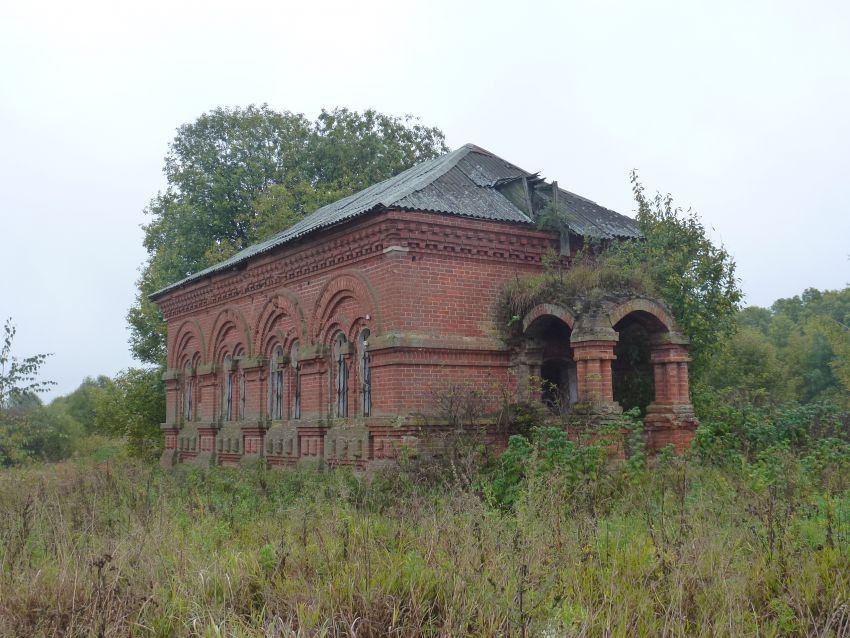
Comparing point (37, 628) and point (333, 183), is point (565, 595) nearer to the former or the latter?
point (37, 628)

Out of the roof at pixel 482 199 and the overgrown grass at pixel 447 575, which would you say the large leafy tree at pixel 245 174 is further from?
the overgrown grass at pixel 447 575

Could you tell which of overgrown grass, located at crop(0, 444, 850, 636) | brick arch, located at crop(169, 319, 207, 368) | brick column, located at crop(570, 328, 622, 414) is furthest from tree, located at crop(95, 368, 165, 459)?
overgrown grass, located at crop(0, 444, 850, 636)

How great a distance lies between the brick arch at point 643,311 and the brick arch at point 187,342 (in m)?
11.8

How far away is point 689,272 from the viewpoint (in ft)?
48.5

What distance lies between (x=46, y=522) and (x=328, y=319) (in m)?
7.76

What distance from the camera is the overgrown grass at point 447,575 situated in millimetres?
5465

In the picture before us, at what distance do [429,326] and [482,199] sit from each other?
287 centimetres

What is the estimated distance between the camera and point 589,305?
1320 centimetres

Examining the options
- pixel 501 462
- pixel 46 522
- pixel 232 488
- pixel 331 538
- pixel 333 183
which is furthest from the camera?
pixel 333 183

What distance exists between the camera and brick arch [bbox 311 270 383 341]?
47.1ft

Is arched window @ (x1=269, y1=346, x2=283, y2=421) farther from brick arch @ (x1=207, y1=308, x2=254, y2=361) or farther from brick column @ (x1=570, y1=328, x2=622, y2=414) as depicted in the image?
brick column @ (x1=570, y1=328, x2=622, y2=414)

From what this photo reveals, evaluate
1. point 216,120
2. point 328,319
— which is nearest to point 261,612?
point 328,319

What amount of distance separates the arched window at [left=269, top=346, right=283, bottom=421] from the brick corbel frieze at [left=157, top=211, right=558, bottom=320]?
1.63 meters

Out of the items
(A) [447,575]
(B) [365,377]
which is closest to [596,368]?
(B) [365,377]
